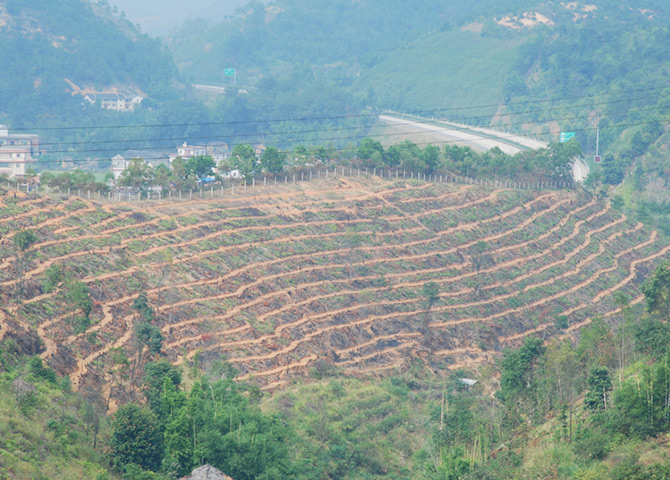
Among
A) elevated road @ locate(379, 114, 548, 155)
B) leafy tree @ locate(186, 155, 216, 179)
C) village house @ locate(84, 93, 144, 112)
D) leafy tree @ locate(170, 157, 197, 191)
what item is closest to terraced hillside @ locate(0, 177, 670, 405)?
leafy tree @ locate(170, 157, 197, 191)

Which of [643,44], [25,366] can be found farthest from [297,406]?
[643,44]

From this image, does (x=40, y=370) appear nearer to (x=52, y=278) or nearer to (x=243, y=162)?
(x=52, y=278)

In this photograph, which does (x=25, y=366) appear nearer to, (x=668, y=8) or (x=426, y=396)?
(x=426, y=396)

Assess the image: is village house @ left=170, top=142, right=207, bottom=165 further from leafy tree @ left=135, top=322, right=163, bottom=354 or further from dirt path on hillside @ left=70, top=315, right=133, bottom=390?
leafy tree @ left=135, top=322, right=163, bottom=354

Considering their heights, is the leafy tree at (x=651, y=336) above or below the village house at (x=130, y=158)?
below

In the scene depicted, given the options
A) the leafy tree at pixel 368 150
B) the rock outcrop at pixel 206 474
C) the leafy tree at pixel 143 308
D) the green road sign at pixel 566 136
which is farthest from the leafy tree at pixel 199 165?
the green road sign at pixel 566 136

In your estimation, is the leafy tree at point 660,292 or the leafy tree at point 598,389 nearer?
the leafy tree at point 598,389

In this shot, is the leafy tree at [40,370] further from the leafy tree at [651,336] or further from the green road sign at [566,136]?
the green road sign at [566,136]

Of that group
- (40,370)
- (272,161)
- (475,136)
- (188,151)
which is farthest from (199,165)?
(475,136)
